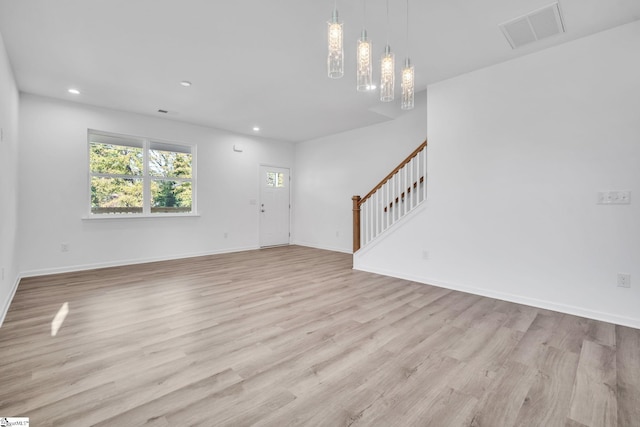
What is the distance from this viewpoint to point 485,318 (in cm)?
288

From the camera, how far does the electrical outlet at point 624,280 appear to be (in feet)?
8.99

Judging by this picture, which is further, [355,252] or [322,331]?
[355,252]

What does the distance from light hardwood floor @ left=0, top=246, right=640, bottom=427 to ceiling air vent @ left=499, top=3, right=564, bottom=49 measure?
109 inches

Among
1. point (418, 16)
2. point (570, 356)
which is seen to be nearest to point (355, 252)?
point (570, 356)

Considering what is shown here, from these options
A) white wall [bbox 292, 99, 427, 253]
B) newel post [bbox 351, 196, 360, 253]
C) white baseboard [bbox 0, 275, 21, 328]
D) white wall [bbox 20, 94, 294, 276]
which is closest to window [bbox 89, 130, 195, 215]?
white wall [bbox 20, 94, 294, 276]

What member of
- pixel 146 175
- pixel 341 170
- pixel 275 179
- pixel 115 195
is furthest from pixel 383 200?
pixel 115 195

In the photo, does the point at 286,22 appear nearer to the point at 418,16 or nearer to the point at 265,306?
the point at 418,16

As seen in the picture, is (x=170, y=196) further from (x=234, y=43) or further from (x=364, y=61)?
(x=364, y=61)

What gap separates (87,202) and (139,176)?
3.02ft

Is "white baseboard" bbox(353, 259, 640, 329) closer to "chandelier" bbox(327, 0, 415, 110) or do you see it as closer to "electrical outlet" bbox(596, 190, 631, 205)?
"electrical outlet" bbox(596, 190, 631, 205)

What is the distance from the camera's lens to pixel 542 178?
3178mm

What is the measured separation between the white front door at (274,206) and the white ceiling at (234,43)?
2921mm

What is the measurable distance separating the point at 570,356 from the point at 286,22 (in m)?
3.58

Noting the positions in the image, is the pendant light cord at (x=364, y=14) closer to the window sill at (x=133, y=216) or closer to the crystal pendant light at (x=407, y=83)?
the crystal pendant light at (x=407, y=83)
